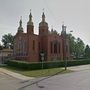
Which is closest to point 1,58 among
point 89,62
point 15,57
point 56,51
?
point 15,57

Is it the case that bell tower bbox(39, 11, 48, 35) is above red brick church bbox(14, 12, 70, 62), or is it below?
above

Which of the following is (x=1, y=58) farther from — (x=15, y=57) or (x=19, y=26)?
(x=19, y=26)

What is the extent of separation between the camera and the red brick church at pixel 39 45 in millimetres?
61972

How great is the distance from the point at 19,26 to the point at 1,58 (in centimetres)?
1157

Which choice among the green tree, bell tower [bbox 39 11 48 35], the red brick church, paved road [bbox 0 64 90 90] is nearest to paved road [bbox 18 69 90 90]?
paved road [bbox 0 64 90 90]

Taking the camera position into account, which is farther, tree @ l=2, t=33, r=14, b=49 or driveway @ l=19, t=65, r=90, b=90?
tree @ l=2, t=33, r=14, b=49

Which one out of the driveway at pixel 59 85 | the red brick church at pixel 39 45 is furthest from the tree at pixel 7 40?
the driveway at pixel 59 85

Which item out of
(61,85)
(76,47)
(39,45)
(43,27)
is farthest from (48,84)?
(76,47)

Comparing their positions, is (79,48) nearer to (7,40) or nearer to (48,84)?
(7,40)

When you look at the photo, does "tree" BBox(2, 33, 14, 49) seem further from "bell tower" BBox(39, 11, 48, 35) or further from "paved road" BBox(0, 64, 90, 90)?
"paved road" BBox(0, 64, 90, 90)

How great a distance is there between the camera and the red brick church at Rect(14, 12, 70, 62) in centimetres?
6197

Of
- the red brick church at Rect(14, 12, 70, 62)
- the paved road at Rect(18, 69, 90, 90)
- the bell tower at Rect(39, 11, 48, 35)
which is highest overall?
the bell tower at Rect(39, 11, 48, 35)

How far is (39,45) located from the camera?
66.0 meters

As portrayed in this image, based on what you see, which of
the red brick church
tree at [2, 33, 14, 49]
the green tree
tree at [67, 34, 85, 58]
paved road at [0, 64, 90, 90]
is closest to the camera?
paved road at [0, 64, 90, 90]
